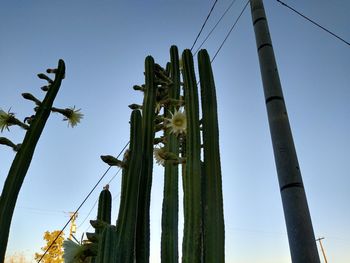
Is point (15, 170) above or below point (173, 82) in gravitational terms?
below

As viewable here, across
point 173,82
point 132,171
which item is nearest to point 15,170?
point 132,171

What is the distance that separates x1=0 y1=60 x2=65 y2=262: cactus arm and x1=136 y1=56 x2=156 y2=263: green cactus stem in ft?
1.45

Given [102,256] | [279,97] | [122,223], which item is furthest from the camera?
[279,97]

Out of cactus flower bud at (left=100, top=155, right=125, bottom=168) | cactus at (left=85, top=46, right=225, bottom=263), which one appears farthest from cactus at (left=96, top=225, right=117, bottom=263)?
cactus flower bud at (left=100, top=155, right=125, bottom=168)

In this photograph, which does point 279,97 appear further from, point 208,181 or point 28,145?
point 28,145

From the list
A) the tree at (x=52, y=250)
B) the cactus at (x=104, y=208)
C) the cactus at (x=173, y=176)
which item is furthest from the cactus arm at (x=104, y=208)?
the tree at (x=52, y=250)

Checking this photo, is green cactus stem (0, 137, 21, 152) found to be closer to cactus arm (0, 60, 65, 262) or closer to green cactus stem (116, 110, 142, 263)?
cactus arm (0, 60, 65, 262)

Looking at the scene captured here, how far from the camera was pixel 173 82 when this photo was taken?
168 cm

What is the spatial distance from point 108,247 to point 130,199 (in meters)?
0.22

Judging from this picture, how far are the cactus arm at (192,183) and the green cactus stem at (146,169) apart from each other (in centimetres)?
16

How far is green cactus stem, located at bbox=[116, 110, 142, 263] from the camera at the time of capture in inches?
43.0

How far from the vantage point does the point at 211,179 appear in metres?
1.23

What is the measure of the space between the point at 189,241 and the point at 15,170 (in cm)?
73

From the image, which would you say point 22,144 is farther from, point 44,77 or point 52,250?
point 52,250
